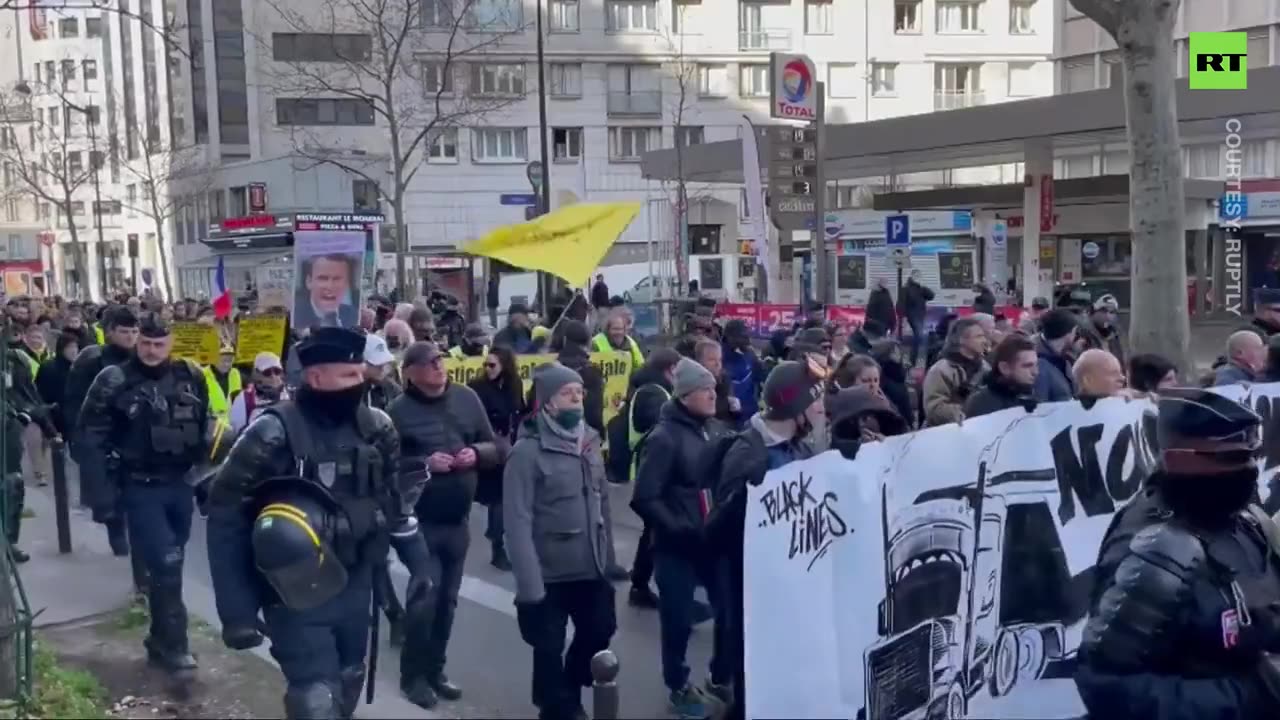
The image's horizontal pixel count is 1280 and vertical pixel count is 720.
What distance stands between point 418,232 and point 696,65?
546 inches

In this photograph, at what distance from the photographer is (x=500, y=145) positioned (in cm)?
5394

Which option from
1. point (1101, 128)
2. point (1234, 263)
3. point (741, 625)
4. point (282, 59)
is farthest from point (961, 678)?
point (282, 59)

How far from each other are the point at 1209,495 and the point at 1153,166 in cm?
954

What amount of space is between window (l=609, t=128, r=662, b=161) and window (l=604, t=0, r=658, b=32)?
434cm

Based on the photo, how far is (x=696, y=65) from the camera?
184 ft

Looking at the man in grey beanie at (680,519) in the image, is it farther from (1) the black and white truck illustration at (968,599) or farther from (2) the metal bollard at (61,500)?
(2) the metal bollard at (61,500)

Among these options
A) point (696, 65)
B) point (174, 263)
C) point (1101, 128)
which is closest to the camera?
point (1101, 128)

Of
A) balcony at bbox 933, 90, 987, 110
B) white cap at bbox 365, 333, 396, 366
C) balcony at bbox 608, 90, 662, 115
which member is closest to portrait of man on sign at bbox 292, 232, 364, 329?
white cap at bbox 365, 333, 396, 366

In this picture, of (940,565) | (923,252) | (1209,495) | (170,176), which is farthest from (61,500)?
(170,176)

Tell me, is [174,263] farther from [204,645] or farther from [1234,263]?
[204,645]

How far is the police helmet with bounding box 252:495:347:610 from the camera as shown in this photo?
455 cm

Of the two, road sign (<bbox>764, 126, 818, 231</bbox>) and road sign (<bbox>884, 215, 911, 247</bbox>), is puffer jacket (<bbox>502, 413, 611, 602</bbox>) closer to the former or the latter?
road sign (<bbox>764, 126, 818, 231</bbox>)

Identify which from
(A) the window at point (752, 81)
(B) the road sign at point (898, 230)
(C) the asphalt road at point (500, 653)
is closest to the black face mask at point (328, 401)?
(C) the asphalt road at point (500, 653)

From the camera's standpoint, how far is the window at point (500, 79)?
52219 millimetres
